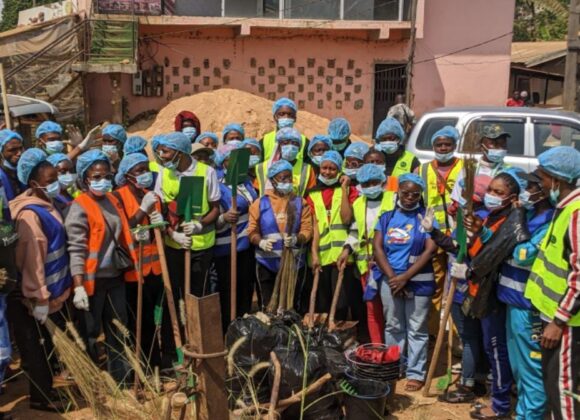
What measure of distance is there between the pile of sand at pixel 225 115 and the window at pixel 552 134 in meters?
7.63

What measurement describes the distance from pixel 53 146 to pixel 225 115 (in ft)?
32.3

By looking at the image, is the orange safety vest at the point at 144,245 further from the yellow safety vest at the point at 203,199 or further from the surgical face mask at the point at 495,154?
the surgical face mask at the point at 495,154

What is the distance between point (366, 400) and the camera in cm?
434

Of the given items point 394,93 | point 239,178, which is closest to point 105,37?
point 394,93

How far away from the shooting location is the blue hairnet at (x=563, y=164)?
3.98 meters

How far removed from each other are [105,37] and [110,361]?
13338 millimetres

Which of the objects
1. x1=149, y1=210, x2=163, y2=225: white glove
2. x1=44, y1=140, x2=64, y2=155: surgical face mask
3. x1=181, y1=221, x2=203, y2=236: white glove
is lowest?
x1=181, y1=221, x2=203, y2=236: white glove

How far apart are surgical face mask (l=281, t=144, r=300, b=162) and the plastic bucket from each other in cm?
252

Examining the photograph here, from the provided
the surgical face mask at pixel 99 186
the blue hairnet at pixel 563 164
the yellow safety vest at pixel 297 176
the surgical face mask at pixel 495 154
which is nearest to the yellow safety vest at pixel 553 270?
the blue hairnet at pixel 563 164

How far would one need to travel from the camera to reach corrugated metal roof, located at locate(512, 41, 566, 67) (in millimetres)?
24031

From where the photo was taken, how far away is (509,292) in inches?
175

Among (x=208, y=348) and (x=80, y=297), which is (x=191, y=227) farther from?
(x=208, y=348)

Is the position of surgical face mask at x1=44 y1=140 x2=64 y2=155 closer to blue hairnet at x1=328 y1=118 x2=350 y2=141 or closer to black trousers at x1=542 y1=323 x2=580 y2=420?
blue hairnet at x1=328 y1=118 x2=350 y2=141

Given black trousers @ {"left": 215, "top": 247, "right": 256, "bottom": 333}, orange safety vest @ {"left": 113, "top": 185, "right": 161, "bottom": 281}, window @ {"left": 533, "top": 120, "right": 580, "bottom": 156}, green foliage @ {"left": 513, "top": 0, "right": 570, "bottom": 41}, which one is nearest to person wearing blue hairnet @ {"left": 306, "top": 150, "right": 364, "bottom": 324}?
black trousers @ {"left": 215, "top": 247, "right": 256, "bottom": 333}
